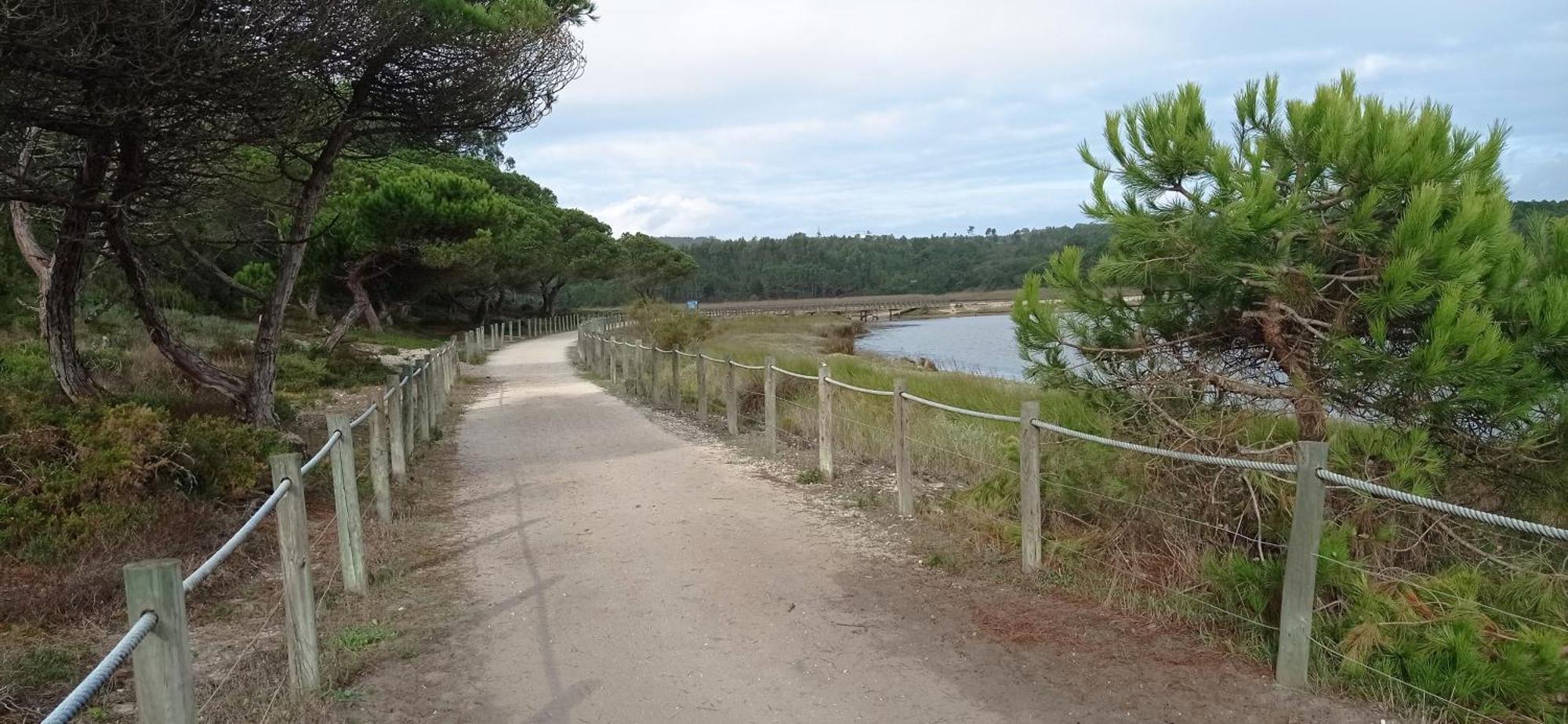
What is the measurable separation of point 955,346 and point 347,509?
36.9 metres

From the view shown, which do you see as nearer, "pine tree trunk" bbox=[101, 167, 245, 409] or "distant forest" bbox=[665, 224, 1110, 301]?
Result: "pine tree trunk" bbox=[101, 167, 245, 409]

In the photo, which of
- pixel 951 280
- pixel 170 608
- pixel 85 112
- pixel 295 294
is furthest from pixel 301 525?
pixel 951 280

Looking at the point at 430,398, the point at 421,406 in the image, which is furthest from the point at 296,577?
the point at 430,398

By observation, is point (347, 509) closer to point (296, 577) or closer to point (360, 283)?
point (296, 577)

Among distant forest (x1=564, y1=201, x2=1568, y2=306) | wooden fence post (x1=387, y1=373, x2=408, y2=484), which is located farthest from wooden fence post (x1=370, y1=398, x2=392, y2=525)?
distant forest (x1=564, y1=201, x2=1568, y2=306)

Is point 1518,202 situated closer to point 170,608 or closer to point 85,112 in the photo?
point 170,608

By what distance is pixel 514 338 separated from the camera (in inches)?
1992

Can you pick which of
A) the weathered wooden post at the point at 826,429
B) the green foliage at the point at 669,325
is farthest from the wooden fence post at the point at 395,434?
the green foliage at the point at 669,325

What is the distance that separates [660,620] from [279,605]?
220 centimetres

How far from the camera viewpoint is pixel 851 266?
134 metres

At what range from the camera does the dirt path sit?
4441 millimetres

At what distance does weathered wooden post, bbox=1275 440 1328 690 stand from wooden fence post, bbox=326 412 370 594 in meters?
4.74

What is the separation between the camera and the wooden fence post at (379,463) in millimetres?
7711

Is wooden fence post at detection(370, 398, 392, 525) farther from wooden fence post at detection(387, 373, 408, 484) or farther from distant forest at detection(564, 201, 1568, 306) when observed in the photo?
distant forest at detection(564, 201, 1568, 306)
